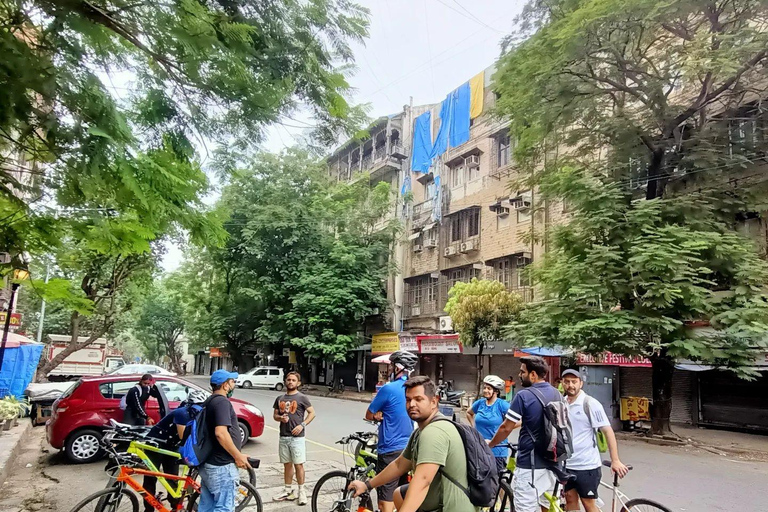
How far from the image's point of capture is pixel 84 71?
3.72m

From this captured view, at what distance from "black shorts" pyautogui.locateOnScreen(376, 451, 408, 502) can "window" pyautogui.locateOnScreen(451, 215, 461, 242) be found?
22.4 meters

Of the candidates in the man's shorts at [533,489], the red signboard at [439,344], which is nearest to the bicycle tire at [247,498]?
the man's shorts at [533,489]

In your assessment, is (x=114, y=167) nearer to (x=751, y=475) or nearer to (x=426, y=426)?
(x=426, y=426)

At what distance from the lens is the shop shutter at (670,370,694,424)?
1830cm

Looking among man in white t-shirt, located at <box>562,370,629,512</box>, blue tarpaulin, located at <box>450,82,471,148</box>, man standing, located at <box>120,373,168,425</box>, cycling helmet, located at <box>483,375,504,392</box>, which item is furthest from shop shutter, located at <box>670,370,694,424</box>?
man standing, located at <box>120,373,168,425</box>

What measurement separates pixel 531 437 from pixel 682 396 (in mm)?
16663

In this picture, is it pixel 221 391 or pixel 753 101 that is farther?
pixel 753 101

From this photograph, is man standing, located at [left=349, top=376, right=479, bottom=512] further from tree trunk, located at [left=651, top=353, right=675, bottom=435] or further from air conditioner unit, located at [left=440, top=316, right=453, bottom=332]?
air conditioner unit, located at [left=440, top=316, right=453, bottom=332]

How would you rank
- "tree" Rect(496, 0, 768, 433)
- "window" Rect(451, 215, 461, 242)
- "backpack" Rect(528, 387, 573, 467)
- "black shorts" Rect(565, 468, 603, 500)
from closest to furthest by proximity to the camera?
"backpack" Rect(528, 387, 573, 467)
"black shorts" Rect(565, 468, 603, 500)
"tree" Rect(496, 0, 768, 433)
"window" Rect(451, 215, 461, 242)

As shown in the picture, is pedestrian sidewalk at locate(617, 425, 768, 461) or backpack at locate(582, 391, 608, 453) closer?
backpack at locate(582, 391, 608, 453)

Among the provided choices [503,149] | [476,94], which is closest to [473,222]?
[503,149]

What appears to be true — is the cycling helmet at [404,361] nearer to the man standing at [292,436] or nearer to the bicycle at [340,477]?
the bicycle at [340,477]

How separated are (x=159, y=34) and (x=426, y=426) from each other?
3.05 m

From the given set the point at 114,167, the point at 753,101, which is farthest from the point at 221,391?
the point at 753,101
